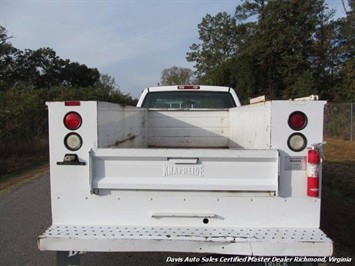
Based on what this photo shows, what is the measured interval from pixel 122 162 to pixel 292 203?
145 cm

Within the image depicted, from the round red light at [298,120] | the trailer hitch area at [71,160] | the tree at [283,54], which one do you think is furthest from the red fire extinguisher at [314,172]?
the tree at [283,54]

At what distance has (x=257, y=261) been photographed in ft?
9.70

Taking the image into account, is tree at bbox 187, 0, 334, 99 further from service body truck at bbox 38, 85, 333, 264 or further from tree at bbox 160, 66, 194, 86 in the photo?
service body truck at bbox 38, 85, 333, 264

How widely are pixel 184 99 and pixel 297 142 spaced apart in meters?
4.04

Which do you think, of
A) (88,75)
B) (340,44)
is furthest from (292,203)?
(88,75)

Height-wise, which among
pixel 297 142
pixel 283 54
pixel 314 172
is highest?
pixel 283 54

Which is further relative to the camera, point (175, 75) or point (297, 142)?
point (175, 75)

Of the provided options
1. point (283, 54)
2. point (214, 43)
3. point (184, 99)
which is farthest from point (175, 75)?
point (184, 99)

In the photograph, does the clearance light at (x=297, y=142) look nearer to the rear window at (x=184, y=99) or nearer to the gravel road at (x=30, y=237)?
the gravel road at (x=30, y=237)

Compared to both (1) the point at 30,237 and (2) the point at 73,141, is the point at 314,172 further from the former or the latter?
(1) the point at 30,237

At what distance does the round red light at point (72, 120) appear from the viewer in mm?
3184

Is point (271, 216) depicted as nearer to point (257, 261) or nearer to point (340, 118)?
point (257, 261)

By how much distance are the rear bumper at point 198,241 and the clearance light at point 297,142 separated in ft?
2.18

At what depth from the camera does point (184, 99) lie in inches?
275
